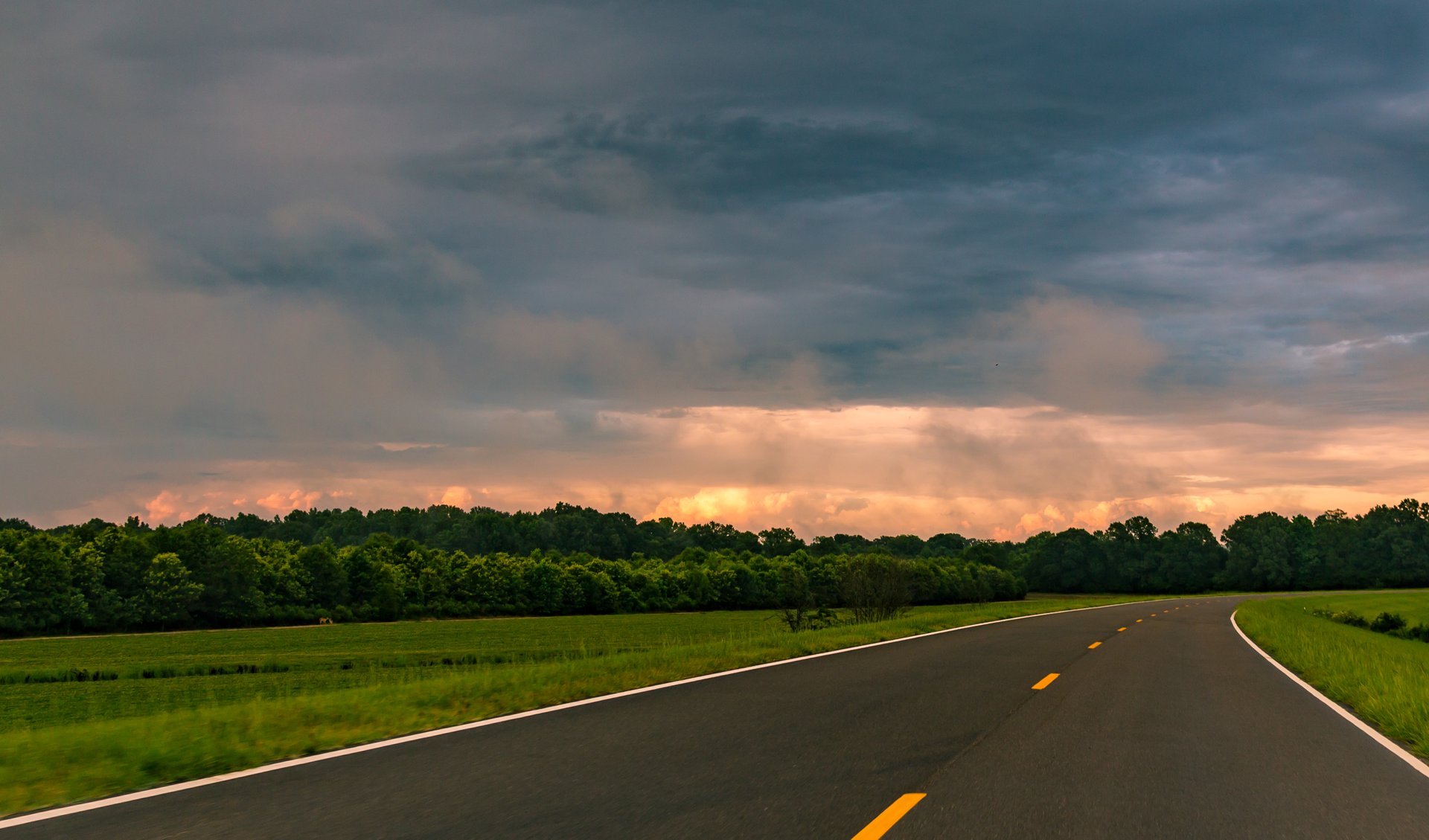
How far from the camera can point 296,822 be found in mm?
6129

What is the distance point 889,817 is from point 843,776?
1334mm

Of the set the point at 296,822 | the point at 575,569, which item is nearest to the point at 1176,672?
the point at 296,822

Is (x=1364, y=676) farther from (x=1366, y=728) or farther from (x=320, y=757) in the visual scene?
(x=320, y=757)

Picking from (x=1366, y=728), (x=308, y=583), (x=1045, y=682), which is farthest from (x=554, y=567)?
(x=1366, y=728)

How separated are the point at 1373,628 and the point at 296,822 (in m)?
58.0

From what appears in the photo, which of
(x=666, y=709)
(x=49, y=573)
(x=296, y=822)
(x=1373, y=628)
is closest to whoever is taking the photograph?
(x=296, y=822)

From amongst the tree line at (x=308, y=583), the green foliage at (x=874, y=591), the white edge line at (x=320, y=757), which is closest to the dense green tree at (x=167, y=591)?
the tree line at (x=308, y=583)

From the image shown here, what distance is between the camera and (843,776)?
25.0ft

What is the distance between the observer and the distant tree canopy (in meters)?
79.8

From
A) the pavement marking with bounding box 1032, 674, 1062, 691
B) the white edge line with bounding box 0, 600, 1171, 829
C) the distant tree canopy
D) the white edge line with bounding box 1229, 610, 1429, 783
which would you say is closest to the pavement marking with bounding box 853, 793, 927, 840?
the white edge line with bounding box 0, 600, 1171, 829

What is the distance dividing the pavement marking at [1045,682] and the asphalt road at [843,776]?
21.1 inches

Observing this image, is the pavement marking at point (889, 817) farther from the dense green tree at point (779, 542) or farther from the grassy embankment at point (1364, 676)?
the dense green tree at point (779, 542)

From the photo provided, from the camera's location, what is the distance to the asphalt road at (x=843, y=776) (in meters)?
6.17

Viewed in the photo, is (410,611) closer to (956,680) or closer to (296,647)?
(296,647)
